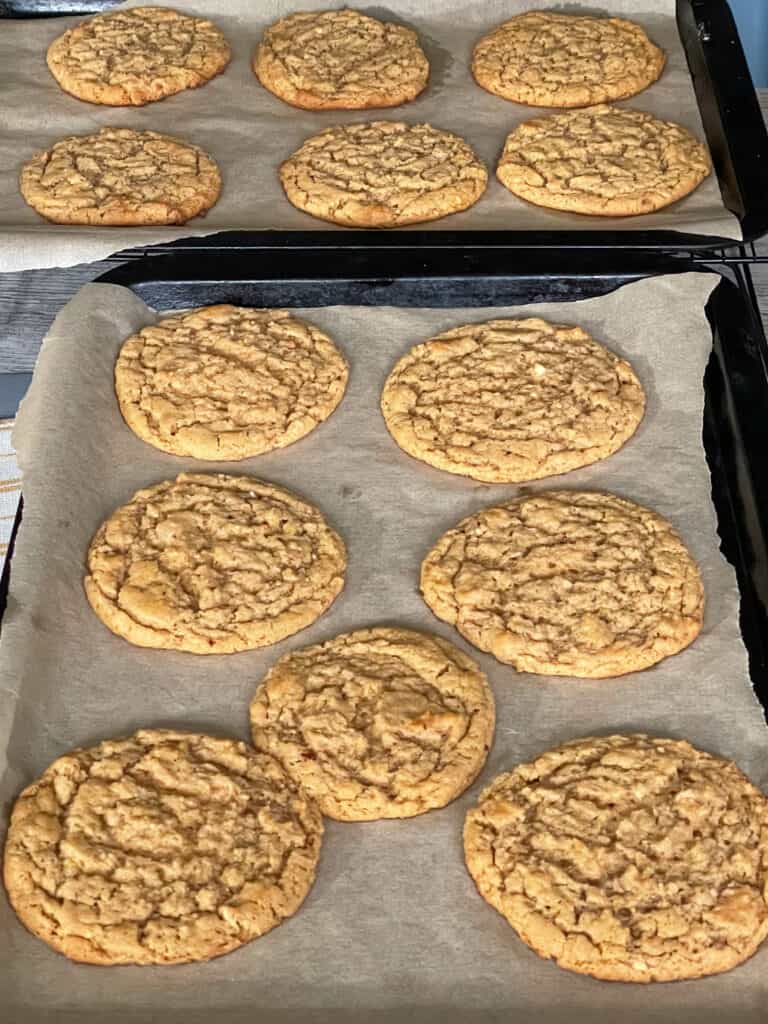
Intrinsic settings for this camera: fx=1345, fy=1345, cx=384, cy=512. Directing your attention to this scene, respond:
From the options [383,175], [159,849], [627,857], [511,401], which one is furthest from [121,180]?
[627,857]

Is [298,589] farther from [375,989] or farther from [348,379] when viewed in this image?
[375,989]

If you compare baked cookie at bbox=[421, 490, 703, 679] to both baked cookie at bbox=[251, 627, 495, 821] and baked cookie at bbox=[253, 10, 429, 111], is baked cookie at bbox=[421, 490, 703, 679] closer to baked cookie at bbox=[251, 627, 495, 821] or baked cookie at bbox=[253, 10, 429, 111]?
baked cookie at bbox=[251, 627, 495, 821]

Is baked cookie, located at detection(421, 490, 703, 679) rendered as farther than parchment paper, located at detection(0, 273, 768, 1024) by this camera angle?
Yes

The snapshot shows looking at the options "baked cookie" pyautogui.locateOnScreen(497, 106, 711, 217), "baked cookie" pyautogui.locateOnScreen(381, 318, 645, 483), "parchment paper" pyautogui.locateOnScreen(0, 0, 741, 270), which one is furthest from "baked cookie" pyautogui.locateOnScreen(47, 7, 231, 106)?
"baked cookie" pyautogui.locateOnScreen(381, 318, 645, 483)

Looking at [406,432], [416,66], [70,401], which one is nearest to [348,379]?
[406,432]

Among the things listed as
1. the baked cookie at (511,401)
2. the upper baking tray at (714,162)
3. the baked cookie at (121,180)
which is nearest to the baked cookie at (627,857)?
the baked cookie at (511,401)

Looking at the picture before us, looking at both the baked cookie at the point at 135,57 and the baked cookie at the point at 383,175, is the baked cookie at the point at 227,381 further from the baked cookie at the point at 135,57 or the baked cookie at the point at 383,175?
the baked cookie at the point at 135,57
